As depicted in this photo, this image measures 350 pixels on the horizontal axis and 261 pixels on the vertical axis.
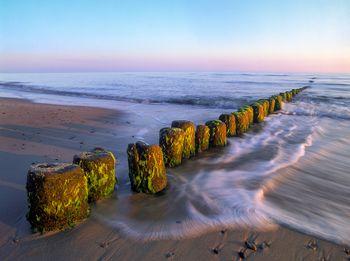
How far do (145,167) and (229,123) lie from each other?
5.10 m

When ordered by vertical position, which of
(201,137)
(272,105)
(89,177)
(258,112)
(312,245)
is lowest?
(272,105)

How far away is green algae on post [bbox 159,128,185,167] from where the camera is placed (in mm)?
6023

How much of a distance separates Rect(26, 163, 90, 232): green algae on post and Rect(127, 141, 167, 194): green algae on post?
3.87ft

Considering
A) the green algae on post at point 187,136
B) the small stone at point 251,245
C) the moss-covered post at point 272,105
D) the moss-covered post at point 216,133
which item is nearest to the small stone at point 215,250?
the small stone at point 251,245

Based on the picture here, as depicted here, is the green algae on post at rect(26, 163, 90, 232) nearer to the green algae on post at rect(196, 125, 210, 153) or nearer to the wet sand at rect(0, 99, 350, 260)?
the wet sand at rect(0, 99, 350, 260)

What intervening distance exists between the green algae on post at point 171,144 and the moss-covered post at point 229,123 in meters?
3.20

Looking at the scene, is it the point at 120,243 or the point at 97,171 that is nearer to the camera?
the point at 120,243

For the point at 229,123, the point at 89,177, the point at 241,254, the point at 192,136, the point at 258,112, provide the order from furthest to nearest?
the point at 258,112 < the point at 229,123 < the point at 192,136 < the point at 89,177 < the point at 241,254

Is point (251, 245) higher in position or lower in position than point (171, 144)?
lower

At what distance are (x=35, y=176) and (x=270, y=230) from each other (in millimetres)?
2649

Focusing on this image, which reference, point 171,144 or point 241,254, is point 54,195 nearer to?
point 241,254

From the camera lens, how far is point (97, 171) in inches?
169

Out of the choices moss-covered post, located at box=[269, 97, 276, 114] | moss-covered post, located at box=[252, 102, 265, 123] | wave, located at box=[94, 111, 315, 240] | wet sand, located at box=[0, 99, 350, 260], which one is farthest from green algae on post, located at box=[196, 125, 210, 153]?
moss-covered post, located at box=[269, 97, 276, 114]

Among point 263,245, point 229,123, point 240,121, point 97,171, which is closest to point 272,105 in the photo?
point 240,121
